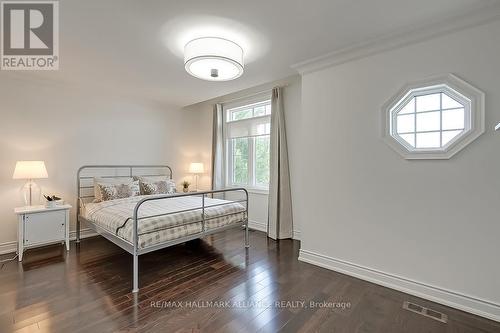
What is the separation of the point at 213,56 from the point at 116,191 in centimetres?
264

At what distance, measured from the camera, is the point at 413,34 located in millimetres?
2260

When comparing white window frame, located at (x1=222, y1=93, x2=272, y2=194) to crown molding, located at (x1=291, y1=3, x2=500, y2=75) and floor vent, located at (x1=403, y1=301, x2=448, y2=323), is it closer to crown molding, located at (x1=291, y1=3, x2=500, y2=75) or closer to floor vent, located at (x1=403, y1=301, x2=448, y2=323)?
crown molding, located at (x1=291, y1=3, x2=500, y2=75)

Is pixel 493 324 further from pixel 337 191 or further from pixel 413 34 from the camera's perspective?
pixel 413 34

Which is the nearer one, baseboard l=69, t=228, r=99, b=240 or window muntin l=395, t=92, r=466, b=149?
window muntin l=395, t=92, r=466, b=149

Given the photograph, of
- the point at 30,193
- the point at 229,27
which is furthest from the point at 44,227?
the point at 229,27

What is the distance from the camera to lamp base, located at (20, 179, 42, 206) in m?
3.45

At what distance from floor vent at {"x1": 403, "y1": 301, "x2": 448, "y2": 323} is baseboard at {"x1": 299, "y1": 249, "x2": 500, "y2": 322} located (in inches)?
7.2

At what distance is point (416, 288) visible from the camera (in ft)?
7.53

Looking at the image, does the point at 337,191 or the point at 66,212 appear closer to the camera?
the point at 337,191

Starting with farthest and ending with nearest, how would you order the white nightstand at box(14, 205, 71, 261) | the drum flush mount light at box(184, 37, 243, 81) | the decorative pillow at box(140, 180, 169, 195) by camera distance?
the decorative pillow at box(140, 180, 169, 195)
the white nightstand at box(14, 205, 71, 261)
the drum flush mount light at box(184, 37, 243, 81)

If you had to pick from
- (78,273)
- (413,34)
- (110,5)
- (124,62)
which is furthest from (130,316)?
(413,34)

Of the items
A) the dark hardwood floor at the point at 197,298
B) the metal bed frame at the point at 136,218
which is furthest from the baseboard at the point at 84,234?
the dark hardwood floor at the point at 197,298

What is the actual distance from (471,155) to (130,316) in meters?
3.13

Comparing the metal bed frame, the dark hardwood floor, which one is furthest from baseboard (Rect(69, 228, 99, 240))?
the dark hardwood floor
